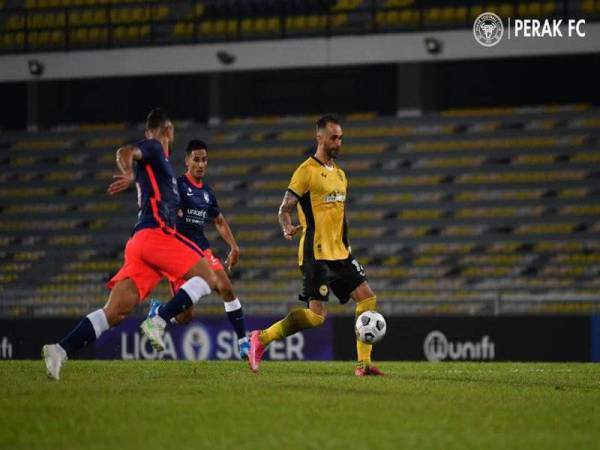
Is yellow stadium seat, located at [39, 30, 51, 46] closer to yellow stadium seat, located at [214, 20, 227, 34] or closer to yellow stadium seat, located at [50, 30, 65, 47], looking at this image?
yellow stadium seat, located at [50, 30, 65, 47]

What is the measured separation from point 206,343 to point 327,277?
8.73 metres

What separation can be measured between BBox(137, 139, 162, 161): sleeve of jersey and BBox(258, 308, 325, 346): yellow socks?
7.07ft

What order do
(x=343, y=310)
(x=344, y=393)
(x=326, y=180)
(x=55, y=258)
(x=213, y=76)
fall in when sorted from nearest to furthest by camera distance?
(x=344, y=393) < (x=326, y=180) < (x=343, y=310) < (x=55, y=258) < (x=213, y=76)

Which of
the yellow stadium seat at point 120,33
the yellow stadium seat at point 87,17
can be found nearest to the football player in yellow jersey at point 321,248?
the yellow stadium seat at point 120,33

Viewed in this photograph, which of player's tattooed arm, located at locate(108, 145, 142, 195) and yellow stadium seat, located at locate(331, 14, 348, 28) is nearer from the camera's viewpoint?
player's tattooed arm, located at locate(108, 145, 142, 195)

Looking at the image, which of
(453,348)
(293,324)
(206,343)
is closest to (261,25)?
(206,343)

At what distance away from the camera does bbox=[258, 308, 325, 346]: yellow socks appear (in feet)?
35.4

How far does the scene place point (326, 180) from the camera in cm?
1092

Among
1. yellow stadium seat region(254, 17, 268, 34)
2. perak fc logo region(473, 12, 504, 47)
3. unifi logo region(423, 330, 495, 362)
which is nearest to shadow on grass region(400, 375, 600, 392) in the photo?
unifi logo region(423, 330, 495, 362)

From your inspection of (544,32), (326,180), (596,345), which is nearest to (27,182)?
(544,32)

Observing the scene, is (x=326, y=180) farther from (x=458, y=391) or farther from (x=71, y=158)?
(x=71, y=158)

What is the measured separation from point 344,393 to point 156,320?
1537mm

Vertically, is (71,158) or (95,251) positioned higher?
(71,158)

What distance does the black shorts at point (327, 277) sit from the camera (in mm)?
10789
